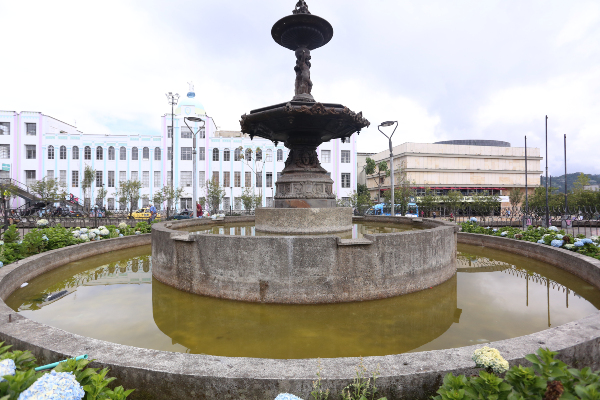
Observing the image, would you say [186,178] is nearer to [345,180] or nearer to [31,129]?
[31,129]

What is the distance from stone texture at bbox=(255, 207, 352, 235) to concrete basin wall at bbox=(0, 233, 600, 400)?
5.78 metres

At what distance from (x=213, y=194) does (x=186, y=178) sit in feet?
24.5

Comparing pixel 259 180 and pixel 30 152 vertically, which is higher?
pixel 30 152

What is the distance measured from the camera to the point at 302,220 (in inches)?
340

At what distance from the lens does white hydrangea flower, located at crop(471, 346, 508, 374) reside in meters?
2.42

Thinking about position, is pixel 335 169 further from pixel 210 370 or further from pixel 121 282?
pixel 210 370

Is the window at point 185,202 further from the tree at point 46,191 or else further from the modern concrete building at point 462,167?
the modern concrete building at point 462,167

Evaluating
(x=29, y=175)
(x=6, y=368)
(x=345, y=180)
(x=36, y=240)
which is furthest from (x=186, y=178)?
(x=6, y=368)

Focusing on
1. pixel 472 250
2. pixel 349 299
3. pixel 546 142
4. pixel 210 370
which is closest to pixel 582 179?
pixel 546 142

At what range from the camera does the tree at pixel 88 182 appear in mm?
43250

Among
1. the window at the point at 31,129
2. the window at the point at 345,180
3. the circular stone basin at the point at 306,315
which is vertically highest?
the window at the point at 31,129

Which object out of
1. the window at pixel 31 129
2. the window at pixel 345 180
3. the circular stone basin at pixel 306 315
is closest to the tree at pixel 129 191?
the window at pixel 31 129

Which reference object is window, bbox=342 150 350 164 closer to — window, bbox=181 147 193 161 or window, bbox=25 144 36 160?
window, bbox=181 147 193 161

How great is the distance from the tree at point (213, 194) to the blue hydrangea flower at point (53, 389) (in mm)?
41462
